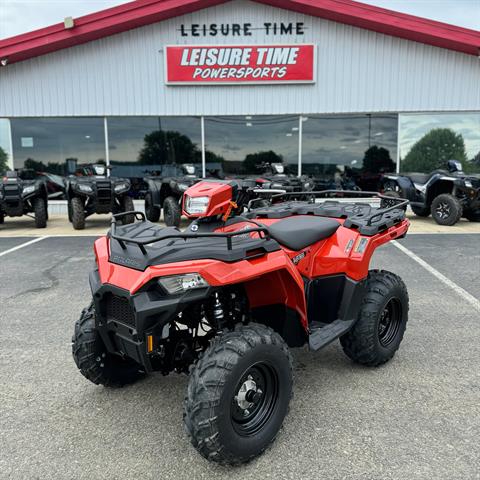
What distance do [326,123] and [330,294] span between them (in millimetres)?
10639

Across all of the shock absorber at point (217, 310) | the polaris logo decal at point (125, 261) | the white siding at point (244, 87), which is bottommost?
the shock absorber at point (217, 310)

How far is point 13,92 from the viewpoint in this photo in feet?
41.4

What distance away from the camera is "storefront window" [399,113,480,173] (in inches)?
505

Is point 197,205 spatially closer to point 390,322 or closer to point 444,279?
point 390,322

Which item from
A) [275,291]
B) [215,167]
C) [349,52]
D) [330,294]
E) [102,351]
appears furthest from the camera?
[215,167]

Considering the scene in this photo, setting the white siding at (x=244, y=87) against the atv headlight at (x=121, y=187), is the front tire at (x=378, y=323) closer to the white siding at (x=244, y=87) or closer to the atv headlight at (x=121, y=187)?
the atv headlight at (x=121, y=187)

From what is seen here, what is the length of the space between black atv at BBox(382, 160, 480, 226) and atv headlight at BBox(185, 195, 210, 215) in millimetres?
8276

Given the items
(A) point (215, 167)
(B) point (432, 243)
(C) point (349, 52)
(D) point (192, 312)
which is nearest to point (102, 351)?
(D) point (192, 312)

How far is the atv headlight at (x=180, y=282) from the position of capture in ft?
6.88

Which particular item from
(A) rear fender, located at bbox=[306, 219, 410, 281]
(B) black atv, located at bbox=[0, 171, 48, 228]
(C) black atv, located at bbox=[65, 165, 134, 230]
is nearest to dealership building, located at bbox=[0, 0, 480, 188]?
(C) black atv, located at bbox=[65, 165, 134, 230]

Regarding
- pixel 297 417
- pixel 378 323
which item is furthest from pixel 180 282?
pixel 378 323

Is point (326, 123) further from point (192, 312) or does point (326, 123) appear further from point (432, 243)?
point (192, 312)

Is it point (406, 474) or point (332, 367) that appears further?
point (332, 367)

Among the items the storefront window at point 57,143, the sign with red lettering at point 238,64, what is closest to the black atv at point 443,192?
the sign with red lettering at point 238,64
